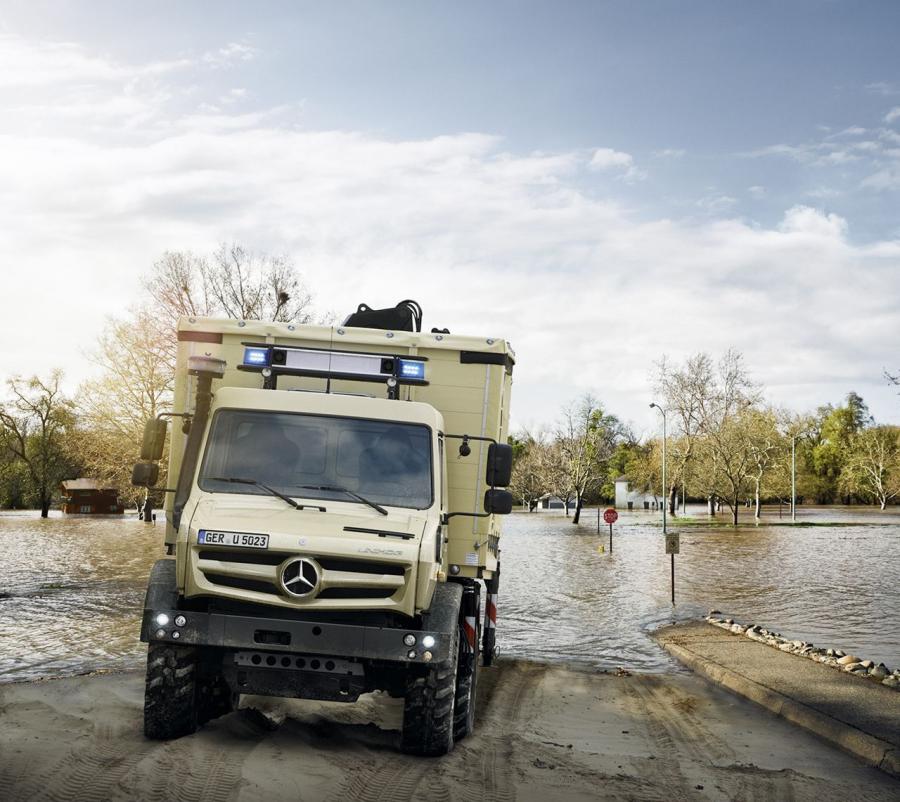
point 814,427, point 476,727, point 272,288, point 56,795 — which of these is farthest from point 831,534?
point 56,795

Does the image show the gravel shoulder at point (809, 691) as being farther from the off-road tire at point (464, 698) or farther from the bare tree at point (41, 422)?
the bare tree at point (41, 422)

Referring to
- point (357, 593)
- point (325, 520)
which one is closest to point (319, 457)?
point (325, 520)

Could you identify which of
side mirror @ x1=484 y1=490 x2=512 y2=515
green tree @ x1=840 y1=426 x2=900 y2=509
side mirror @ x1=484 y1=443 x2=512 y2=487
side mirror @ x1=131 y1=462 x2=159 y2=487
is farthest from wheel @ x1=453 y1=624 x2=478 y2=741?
green tree @ x1=840 y1=426 x2=900 y2=509

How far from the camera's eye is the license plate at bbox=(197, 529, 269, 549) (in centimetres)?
712

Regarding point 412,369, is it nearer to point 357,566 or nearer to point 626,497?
point 357,566

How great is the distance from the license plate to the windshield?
638mm

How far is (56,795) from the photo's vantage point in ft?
19.7

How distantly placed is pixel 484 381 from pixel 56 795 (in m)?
5.13

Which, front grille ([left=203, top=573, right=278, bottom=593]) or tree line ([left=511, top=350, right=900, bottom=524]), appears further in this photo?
A: tree line ([left=511, top=350, right=900, bottom=524])

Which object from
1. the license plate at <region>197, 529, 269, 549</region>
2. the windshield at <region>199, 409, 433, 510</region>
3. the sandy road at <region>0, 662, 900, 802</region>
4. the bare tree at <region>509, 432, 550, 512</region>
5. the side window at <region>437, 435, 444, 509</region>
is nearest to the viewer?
the sandy road at <region>0, 662, 900, 802</region>

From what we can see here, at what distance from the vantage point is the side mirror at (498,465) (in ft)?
27.8

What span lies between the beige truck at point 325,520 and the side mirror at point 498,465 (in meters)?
0.02

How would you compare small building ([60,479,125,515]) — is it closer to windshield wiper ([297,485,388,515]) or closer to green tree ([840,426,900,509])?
windshield wiper ([297,485,388,515])

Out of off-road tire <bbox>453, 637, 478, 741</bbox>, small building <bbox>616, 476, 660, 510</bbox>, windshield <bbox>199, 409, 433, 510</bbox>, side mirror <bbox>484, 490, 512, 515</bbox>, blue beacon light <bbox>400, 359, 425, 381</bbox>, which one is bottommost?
off-road tire <bbox>453, 637, 478, 741</bbox>
